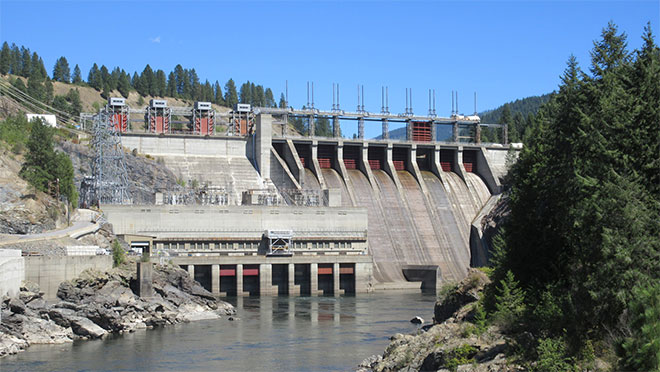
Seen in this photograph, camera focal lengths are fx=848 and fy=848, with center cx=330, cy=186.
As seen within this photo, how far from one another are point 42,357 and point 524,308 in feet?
79.8

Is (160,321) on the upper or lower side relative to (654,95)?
lower

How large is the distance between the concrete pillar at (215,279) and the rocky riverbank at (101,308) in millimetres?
10525

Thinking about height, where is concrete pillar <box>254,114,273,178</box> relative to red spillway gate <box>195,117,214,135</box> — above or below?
below

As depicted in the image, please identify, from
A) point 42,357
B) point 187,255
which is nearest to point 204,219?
point 187,255

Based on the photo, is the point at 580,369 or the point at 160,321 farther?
the point at 160,321

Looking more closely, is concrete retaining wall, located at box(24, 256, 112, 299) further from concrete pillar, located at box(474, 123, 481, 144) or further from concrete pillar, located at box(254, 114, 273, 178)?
concrete pillar, located at box(474, 123, 481, 144)

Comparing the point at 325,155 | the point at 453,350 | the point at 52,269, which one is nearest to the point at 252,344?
the point at 52,269

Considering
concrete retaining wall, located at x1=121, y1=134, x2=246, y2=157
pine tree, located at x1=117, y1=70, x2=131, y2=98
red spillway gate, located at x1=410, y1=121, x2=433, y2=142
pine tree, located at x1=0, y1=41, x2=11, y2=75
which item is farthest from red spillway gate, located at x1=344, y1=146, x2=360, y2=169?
pine tree, located at x1=0, y1=41, x2=11, y2=75

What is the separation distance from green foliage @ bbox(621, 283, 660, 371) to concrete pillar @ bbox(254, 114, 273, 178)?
73.6m

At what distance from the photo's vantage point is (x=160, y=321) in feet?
191

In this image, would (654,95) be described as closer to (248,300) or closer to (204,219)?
(248,300)

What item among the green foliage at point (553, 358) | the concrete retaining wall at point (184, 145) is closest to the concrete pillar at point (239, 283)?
the concrete retaining wall at point (184, 145)

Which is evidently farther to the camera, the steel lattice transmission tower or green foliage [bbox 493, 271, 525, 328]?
the steel lattice transmission tower

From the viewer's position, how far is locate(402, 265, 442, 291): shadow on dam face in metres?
88.3
